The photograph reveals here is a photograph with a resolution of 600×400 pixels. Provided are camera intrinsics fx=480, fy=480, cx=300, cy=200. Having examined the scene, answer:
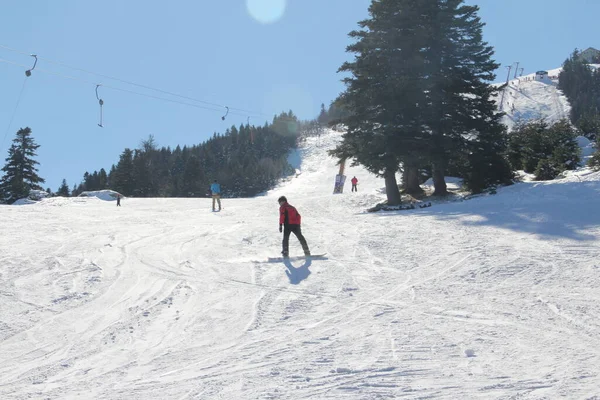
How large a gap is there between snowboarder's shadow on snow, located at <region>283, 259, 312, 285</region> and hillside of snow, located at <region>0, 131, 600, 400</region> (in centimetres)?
8

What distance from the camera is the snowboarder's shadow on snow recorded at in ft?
32.7

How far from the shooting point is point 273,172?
101250 millimetres

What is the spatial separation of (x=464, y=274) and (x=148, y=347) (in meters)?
6.34

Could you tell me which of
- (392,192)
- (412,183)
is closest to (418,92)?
(392,192)

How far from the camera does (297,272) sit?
10.6 metres

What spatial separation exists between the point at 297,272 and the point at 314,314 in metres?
2.94

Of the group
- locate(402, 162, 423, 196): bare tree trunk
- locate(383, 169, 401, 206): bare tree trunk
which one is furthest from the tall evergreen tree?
locate(402, 162, 423, 196): bare tree trunk

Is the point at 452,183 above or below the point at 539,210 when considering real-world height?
above

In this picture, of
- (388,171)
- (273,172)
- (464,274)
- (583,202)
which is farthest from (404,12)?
(273,172)

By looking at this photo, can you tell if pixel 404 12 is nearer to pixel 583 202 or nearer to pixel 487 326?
pixel 583 202

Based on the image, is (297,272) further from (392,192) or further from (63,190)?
(63,190)

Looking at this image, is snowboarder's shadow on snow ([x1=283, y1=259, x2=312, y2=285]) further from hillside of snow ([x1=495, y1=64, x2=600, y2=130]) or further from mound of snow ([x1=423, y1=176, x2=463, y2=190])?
hillside of snow ([x1=495, y1=64, x2=600, y2=130])

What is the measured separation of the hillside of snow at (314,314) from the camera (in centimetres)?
532

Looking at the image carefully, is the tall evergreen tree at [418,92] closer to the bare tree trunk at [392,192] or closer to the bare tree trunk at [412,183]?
the bare tree trunk at [392,192]
